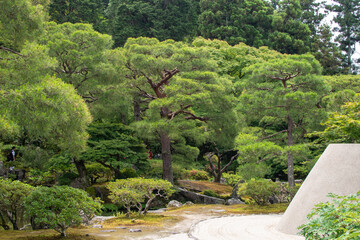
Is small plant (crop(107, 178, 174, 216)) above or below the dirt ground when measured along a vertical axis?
above

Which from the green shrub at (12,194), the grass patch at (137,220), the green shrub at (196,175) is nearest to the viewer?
the green shrub at (12,194)

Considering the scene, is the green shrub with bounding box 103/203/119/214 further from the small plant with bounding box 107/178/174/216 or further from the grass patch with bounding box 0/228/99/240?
the grass patch with bounding box 0/228/99/240

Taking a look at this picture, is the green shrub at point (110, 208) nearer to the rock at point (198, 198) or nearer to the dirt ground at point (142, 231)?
the rock at point (198, 198)

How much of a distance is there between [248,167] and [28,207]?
682 cm

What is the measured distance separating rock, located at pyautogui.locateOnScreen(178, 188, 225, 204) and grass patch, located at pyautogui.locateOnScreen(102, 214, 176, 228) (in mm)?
5116

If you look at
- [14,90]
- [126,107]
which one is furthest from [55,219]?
[126,107]

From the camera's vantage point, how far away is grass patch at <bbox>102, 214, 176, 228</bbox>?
849cm

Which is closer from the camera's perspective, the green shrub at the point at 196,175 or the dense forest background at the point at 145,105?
the dense forest background at the point at 145,105

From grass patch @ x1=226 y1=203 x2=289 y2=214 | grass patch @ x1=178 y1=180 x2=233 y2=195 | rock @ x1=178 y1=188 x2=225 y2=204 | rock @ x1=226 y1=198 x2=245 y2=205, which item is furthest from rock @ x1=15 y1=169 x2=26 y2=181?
rock @ x1=226 y1=198 x2=245 y2=205

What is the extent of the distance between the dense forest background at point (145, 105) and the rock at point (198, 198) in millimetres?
1130

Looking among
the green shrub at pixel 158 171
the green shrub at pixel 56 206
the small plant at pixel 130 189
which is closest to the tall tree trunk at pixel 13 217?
the green shrub at pixel 56 206

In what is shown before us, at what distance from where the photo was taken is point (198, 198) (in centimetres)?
1469

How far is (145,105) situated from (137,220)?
31.9 ft

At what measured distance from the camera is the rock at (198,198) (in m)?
14.4
